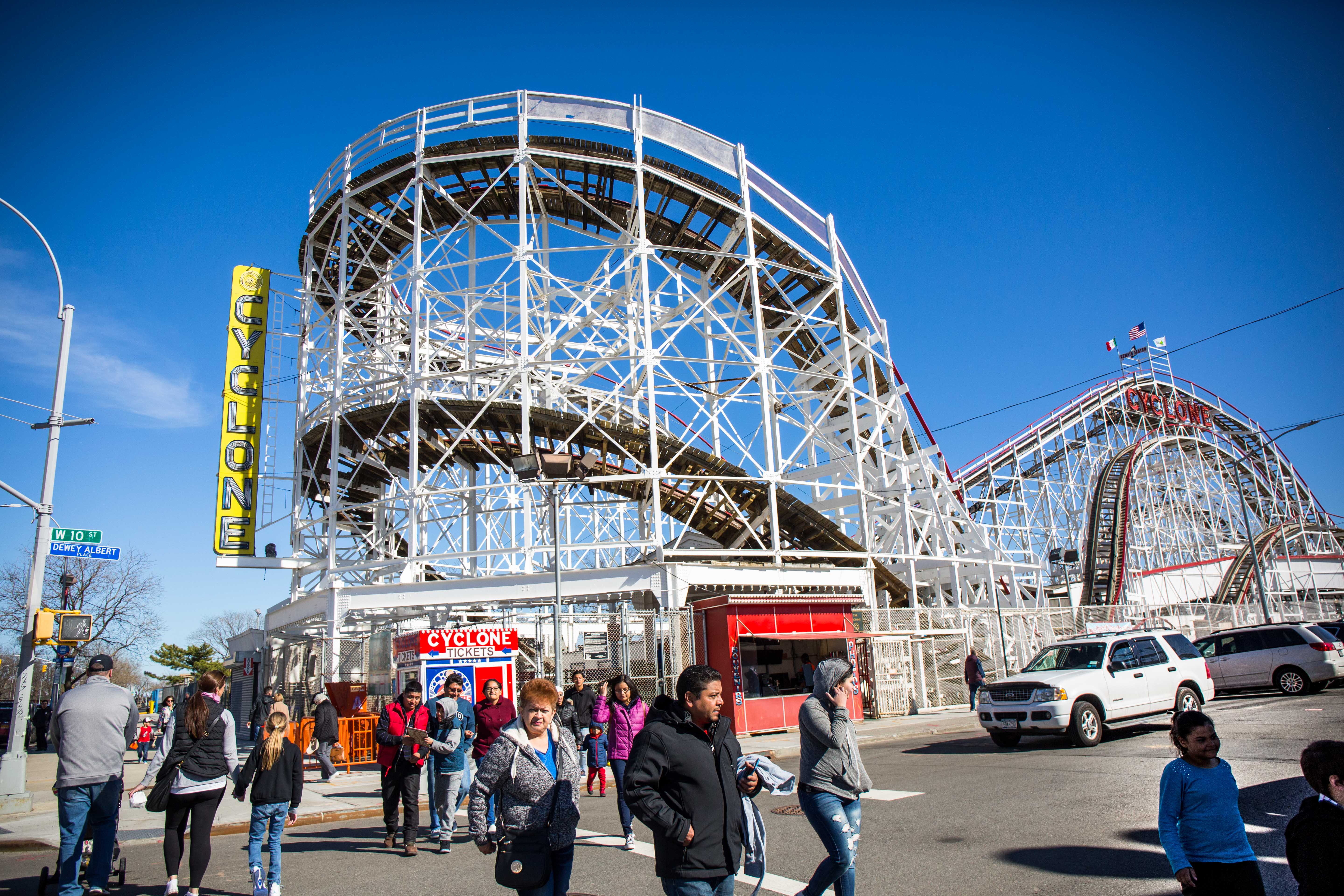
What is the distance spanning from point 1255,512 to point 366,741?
57.7 m

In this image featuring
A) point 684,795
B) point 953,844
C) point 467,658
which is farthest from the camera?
point 467,658

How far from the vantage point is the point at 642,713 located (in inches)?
392

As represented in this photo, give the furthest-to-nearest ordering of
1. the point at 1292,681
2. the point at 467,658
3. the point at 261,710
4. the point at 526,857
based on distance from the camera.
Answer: the point at 1292,681 → the point at 261,710 → the point at 467,658 → the point at 526,857

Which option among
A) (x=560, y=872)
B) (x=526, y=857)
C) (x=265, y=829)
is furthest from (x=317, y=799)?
(x=526, y=857)

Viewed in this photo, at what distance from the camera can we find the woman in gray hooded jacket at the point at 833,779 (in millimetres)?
5098

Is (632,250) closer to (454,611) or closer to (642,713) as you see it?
(454,611)

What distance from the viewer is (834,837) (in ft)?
16.7

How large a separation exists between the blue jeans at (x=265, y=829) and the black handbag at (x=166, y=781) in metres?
0.61

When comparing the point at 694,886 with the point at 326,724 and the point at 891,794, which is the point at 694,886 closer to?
the point at 891,794

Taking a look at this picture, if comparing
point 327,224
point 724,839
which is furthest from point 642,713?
point 327,224

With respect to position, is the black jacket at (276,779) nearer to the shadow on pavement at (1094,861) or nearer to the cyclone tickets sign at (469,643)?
the shadow on pavement at (1094,861)

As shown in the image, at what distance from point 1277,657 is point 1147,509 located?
26.9m

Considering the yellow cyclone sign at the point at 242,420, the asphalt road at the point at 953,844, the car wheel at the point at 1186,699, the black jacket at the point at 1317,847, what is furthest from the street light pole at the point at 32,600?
the car wheel at the point at 1186,699

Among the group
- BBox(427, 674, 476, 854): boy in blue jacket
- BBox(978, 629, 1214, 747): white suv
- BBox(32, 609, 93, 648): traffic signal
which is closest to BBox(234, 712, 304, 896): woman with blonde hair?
BBox(427, 674, 476, 854): boy in blue jacket
